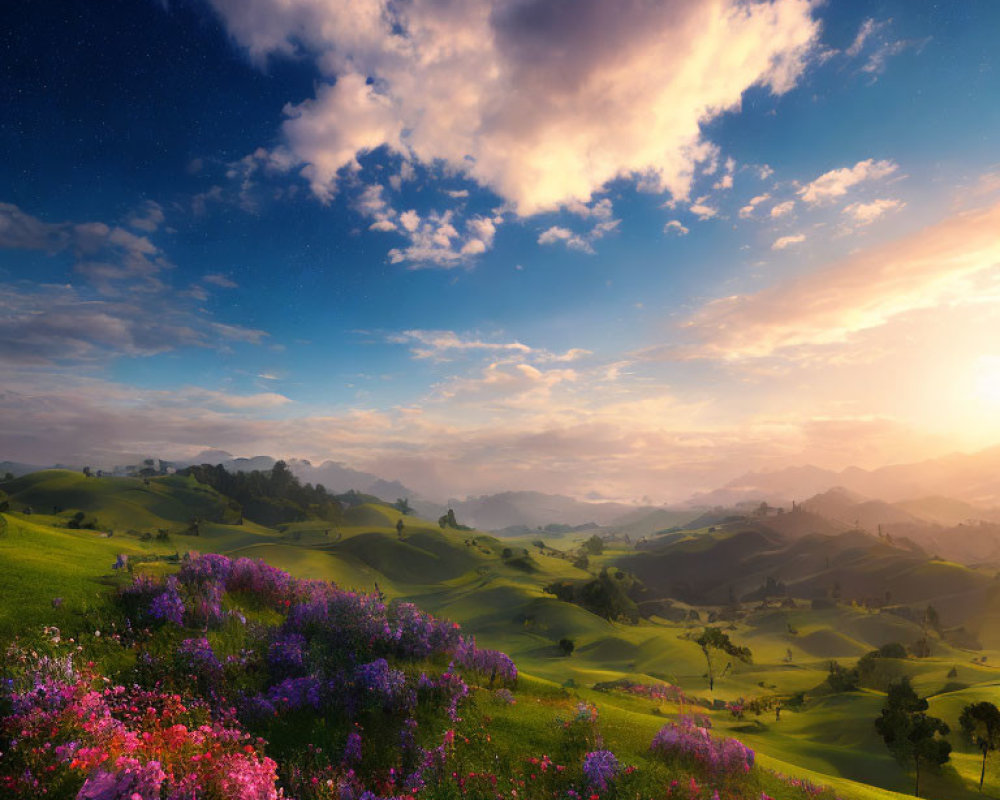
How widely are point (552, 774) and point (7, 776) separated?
878 cm

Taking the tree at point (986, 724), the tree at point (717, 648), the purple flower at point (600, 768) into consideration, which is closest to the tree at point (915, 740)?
the tree at point (986, 724)

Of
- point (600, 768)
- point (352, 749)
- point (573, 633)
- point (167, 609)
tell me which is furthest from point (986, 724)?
point (573, 633)

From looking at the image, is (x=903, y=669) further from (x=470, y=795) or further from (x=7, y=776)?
(x=7, y=776)

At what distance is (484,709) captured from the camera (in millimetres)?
12453

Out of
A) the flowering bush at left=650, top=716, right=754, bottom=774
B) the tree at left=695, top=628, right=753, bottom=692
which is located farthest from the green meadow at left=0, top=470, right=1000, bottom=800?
the tree at left=695, top=628, right=753, bottom=692

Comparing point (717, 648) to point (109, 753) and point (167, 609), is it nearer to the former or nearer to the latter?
point (167, 609)

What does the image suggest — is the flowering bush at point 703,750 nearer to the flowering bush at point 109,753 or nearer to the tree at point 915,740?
the flowering bush at point 109,753

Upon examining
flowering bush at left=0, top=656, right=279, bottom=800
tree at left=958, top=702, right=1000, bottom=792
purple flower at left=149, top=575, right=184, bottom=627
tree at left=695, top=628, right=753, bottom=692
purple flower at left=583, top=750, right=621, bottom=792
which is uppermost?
purple flower at left=149, top=575, right=184, bottom=627

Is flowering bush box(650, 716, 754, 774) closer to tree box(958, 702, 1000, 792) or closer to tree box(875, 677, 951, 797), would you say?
tree box(875, 677, 951, 797)

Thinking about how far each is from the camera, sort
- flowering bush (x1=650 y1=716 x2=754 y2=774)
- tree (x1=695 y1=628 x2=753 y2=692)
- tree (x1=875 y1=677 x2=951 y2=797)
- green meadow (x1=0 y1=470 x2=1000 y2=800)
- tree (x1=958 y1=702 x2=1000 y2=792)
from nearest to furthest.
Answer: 1. flowering bush (x1=650 y1=716 x2=754 y2=774)
2. green meadow (x1=0 y1=470 x2=1000 y2=800)
3. tree (x1=958 y1=702 x2=1000 y2=792)
4. tree (x1=875 y1=677 x2=951 y2=797)
5. tree (x1=695 y1=628 x2=753 y2=692)

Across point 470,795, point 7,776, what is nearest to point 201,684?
point 7,776

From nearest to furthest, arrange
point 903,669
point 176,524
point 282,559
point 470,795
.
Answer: point 470,795
point 903,669
point 282,559
point 176,524

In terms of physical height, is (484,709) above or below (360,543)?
above

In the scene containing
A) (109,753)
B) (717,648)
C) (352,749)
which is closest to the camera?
(109,753)
